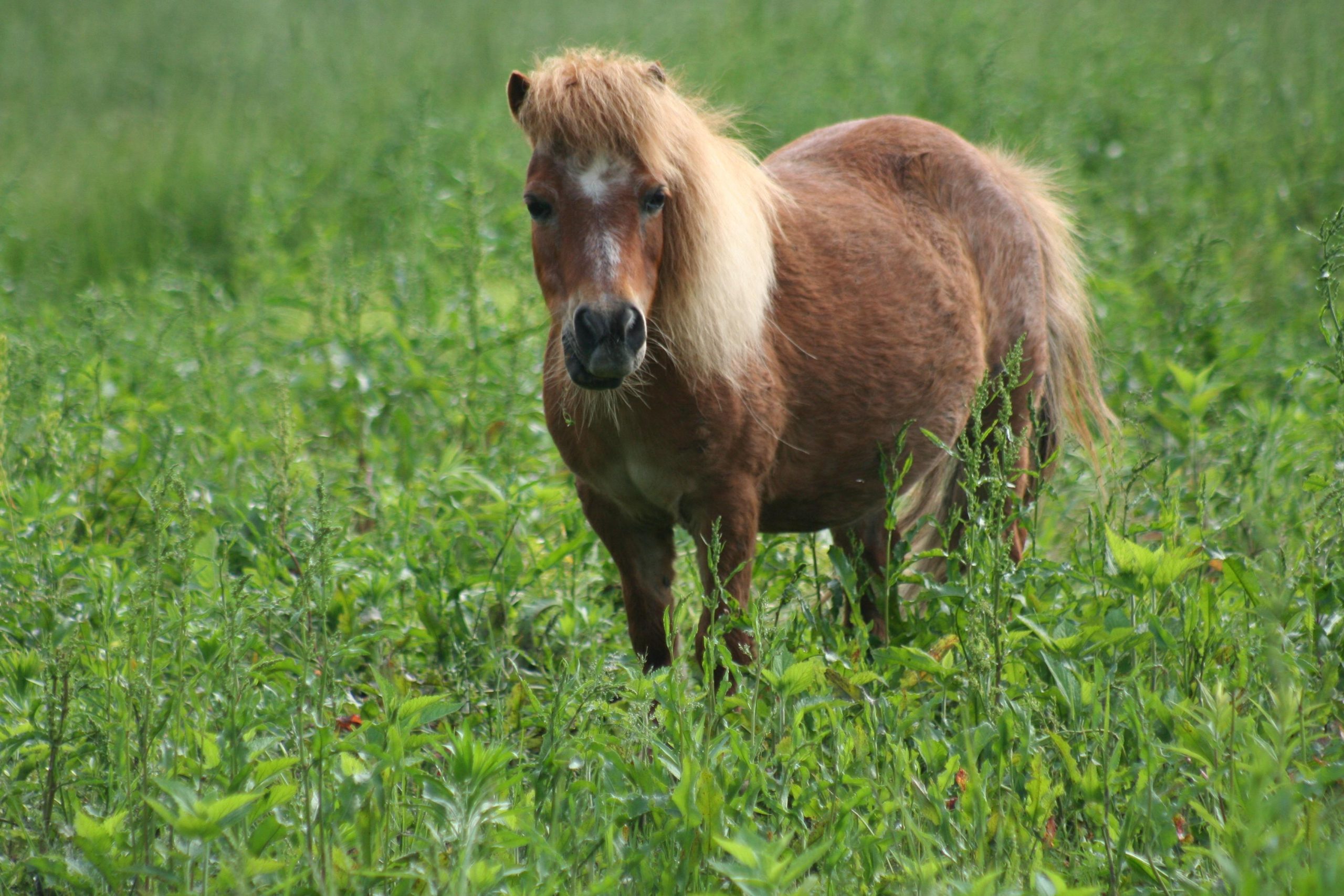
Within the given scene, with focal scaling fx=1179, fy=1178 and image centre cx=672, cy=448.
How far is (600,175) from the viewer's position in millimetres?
2596

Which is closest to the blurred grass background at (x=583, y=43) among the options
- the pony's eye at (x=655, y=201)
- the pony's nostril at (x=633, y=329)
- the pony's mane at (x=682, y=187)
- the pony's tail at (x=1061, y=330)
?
the pony's tail at (x=1061, y=330)

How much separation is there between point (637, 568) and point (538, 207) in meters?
0.96

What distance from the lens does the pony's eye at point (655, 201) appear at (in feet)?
8.64

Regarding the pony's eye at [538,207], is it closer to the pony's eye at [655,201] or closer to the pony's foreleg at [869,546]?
the pony's eye at [655,201]

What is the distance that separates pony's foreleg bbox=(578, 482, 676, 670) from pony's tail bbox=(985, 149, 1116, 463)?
1555 mm

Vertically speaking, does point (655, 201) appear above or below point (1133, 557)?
above

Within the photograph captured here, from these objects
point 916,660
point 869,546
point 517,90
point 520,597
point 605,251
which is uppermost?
point 517,90

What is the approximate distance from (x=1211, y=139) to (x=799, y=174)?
5.54 meters

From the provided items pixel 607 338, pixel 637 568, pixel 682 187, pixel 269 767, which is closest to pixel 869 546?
pixel 637 568

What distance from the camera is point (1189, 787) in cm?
206

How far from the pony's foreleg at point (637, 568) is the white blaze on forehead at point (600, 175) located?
79 centimetres

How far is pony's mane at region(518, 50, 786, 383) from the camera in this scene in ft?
8.51

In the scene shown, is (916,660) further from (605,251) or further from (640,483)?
(605,251)

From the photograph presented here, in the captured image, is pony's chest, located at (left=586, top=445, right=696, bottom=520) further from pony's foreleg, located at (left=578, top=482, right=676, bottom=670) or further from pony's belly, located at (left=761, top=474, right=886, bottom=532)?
pony's belly, located at (left=761, top=474, right=886, bottom=532)
